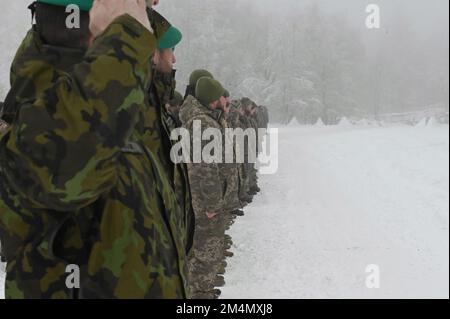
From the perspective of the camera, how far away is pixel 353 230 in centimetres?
611

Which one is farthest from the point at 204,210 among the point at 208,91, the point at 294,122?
the point at 294,122

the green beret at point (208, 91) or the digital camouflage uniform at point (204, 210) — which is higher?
the green beret at point (208, 91)

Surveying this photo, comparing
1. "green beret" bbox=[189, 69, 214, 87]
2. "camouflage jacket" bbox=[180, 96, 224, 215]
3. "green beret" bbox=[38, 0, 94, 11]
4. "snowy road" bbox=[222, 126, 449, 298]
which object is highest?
"green beret" bbox=[189, 69, 214, 87]

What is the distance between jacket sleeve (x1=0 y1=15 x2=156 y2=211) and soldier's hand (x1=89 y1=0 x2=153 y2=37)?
0.06 metres

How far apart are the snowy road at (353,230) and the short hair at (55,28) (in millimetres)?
3355

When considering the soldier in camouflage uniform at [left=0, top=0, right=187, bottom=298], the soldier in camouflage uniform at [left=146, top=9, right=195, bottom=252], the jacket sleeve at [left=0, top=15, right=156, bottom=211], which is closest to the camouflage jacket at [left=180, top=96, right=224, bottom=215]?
the soldier in camouflage uniform at [left=146, top=9, right=195, bottom=252]

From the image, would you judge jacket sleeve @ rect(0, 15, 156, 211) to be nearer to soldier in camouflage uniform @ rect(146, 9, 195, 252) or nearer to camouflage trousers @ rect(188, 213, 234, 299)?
soldier in camouflage uniform @ rect(146, 9, 195, 252)

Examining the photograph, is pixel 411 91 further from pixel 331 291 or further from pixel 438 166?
pixel 331 291

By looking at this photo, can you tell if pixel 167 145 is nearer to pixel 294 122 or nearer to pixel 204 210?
pixel 204 210

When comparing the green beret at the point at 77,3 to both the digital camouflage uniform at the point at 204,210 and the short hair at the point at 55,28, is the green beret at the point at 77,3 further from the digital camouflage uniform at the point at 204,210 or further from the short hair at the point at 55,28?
the digital camouflage uniform at the point at 204,210

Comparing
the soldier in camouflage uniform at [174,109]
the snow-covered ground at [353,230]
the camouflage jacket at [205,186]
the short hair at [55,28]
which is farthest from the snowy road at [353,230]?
the short hair at [55,28]

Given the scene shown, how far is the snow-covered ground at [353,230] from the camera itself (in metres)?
4.27

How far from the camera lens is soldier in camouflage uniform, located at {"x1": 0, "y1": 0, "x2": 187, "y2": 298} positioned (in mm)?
862

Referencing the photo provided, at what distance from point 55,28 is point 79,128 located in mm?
366
